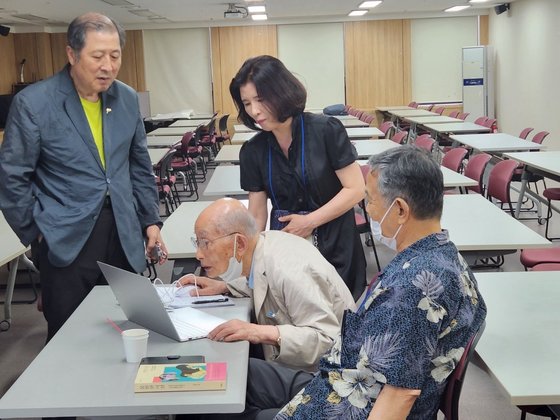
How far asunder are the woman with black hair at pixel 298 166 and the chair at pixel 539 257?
1417 millimetres

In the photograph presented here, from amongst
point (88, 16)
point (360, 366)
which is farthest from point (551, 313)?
point (88, 16)

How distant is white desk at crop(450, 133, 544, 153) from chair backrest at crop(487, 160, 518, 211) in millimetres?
1940

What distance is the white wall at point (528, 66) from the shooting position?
470 inches

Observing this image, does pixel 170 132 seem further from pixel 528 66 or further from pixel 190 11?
pixel 528 66

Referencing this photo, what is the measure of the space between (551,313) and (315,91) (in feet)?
46.7

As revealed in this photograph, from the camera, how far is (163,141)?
9.70 m

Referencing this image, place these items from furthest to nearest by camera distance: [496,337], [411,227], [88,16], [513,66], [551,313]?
[513,66]
[88,16]
[551,313]
[496,337]
[411,227]

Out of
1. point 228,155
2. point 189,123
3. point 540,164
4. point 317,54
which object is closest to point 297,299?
point 540,164

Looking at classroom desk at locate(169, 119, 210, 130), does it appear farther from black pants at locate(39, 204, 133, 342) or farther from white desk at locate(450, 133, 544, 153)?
black pants at locate(39, 204, 133, 342)

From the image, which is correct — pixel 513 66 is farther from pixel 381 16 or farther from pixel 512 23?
pixel 381 16

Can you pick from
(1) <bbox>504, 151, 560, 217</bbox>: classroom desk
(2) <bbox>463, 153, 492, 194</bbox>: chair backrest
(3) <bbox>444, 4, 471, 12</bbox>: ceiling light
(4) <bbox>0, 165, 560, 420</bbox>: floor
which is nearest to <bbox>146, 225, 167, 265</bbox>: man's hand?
(4) <bbox>0, 165, 560, 420</bbox>: floor

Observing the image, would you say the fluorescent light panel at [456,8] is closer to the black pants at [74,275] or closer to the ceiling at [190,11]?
the ceiling at [190,11]

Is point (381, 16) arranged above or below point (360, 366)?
above

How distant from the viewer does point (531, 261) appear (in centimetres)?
387
